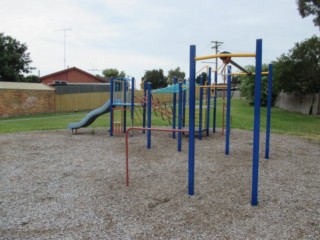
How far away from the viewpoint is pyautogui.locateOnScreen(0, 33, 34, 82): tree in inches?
1200

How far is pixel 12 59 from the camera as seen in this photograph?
31.2 m

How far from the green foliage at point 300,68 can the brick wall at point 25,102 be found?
16.6m

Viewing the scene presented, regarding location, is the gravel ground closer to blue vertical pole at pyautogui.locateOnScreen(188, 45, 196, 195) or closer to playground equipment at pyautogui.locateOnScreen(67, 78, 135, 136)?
blue vertical pole at pyautogui.locateOnScreen(188, 45, 196, 195)

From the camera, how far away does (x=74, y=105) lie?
26250 mm

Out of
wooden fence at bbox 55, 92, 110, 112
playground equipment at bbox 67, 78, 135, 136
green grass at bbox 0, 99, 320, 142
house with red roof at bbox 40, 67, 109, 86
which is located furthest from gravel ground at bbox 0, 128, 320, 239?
house with red roof at bbox 40, 67, 109, 86

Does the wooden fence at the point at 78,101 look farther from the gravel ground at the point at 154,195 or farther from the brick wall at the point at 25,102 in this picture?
the gravel ground at the point at 154,195

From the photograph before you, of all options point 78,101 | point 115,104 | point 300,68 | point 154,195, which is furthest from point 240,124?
point 78,101

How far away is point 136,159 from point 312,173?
3.47 m

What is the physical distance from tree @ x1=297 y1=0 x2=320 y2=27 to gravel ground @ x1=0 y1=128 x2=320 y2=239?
10.4m

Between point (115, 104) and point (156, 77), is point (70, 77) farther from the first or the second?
point (115, 104)

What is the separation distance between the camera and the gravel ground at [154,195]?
3430 millimetres

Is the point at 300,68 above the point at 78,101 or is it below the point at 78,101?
above

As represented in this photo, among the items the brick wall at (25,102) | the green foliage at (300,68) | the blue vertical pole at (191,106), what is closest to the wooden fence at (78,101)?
the brick wall at (25,102)

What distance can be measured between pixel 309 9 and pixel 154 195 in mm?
15029
